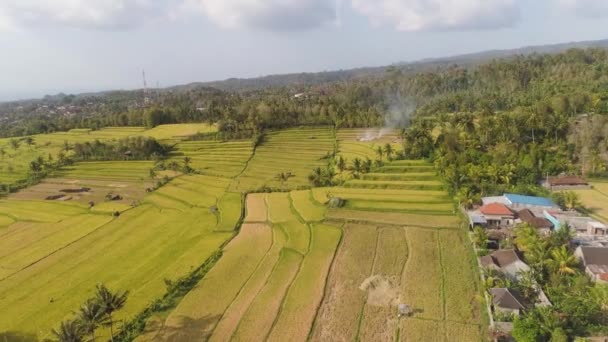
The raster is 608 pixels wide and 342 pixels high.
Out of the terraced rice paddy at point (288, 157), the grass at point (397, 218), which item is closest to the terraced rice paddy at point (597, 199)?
the grass at point (397, 218)

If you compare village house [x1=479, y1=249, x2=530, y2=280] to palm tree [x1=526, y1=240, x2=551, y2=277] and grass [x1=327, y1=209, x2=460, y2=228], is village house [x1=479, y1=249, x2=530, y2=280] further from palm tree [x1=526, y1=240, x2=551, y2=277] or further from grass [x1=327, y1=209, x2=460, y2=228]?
grass [x1=327, y1=209, x2=460, y2=228]

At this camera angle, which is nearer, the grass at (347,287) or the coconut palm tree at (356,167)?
the grass at (347,287)

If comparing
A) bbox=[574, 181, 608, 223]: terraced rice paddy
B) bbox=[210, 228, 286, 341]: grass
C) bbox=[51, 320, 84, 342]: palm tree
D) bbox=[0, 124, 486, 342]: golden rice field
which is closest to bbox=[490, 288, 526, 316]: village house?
bbox=[0, 124, 486, 342]: golden rice field

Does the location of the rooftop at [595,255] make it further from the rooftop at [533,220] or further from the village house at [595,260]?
the rooftop at [533,220]

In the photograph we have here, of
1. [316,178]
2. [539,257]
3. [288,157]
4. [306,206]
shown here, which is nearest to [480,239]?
[539,257]

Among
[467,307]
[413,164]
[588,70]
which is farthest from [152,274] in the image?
[588,70]

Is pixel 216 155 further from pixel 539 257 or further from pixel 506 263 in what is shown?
pixel 539 257
